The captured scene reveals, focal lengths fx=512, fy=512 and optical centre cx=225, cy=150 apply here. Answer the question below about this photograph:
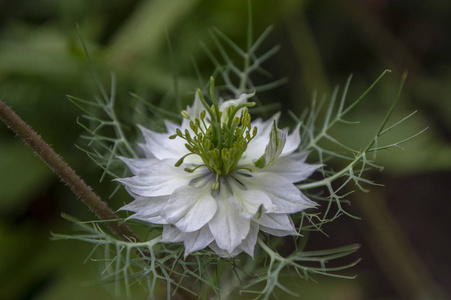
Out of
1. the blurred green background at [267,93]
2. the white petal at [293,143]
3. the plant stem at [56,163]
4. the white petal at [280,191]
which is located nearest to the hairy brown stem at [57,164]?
the plant stem at [56,163]

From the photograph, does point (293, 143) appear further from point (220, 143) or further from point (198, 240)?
point (198, 240)

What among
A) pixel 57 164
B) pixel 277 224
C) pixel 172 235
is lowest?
pixel 277 224

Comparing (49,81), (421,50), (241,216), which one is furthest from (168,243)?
(421,50)

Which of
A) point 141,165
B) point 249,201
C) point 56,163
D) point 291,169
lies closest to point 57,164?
point 56,163

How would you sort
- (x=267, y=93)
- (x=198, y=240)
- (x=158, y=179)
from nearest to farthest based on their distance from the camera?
(x=198, y=240) < (x=158, y=179) < (x=267, y=93)

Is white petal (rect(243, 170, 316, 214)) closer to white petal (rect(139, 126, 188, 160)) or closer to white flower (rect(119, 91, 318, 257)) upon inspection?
white flower (rect(119, 91, 318, 257))

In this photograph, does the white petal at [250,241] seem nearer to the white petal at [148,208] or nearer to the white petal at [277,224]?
the white petal at [277,224]
